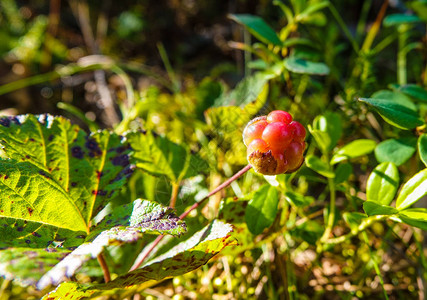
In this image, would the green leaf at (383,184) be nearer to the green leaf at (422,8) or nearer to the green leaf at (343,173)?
the green leaf at (343,173)

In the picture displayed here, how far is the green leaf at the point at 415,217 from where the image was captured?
22.1 inches

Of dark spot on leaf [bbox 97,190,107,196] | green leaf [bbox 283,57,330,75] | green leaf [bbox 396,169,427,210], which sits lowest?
green leaf [bbox 396,169,427,210]

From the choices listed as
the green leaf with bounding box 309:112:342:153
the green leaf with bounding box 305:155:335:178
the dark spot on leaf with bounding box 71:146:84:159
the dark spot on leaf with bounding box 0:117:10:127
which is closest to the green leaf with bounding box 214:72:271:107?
the green leaf with bounding box 309:112:342:153

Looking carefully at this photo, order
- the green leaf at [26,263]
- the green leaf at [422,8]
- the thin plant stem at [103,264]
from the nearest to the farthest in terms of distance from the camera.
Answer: the green leaf at [26,263] < the thin plant stem at [103,264] < the green leaf at [422,8]

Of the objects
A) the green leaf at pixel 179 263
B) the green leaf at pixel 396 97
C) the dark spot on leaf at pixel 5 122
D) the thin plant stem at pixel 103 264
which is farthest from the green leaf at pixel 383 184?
the dark spot on leaf at pixel 5 122

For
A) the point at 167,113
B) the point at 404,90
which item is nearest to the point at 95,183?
the point at 404,90

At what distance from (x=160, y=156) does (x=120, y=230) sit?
0.30 m

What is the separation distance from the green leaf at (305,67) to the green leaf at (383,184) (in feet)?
0.93

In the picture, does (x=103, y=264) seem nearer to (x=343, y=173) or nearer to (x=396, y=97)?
(x=343, y=173)

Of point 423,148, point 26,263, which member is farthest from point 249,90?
point 26,263

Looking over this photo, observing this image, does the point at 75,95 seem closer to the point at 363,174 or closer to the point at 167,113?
the point at 167,113

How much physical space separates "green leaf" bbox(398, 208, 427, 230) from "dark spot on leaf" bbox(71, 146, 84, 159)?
0.58m

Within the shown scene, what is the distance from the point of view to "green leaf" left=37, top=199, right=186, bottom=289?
46cm

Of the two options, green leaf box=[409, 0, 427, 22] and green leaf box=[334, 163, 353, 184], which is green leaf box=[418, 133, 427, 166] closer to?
green leaf box=[334, 163, 353, 184]
